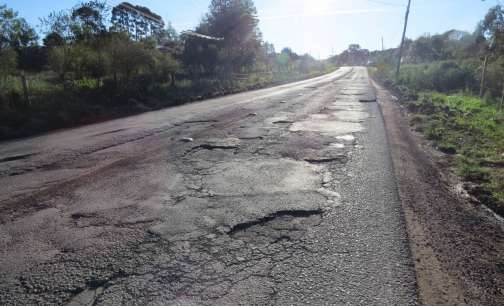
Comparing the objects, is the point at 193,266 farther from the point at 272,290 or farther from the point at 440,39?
the point at 440,39

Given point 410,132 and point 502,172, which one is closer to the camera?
point 502,172

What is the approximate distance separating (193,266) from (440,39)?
219ft

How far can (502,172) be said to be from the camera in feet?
16.2

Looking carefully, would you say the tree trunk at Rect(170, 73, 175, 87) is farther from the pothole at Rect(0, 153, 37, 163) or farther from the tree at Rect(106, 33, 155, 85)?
the pothole at Rect(0, 153, 37, 163)

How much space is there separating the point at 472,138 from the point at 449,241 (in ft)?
17.4

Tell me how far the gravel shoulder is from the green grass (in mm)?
343

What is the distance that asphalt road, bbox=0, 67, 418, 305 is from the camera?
2354 mm

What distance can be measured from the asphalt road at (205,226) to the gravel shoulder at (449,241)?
0.15 meters

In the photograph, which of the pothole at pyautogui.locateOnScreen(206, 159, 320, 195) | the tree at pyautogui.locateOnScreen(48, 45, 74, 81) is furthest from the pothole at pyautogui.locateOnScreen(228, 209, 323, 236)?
the tree at pyautogui.locateOnScreen(48, 45, 74, 81)

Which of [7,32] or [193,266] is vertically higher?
[7,32]

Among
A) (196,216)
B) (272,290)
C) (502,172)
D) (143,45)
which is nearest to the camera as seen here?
(272,290)

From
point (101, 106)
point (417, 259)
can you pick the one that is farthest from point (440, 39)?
point (417, 259)

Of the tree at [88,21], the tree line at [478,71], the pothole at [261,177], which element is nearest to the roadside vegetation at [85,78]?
the tree at [88,21]

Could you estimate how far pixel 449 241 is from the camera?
10.1ft
